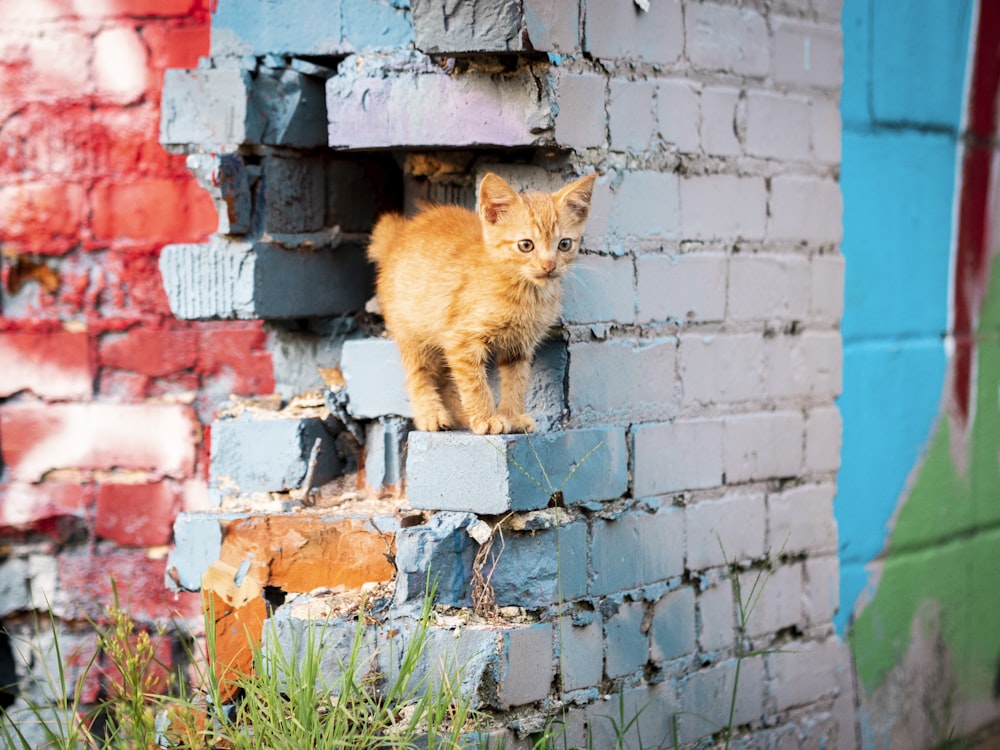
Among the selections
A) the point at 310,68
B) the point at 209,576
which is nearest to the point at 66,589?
the point at 209,576

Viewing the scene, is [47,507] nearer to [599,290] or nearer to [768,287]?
[599,290]

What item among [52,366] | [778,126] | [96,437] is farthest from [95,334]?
[778,126]

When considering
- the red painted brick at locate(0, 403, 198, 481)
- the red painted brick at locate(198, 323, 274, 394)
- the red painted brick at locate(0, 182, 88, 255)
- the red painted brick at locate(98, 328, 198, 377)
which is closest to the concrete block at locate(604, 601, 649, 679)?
the red painted brick at locate(198, 323, 274, 394)

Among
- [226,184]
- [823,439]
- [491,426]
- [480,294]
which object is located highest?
[226,184]

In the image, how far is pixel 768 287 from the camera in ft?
10.5

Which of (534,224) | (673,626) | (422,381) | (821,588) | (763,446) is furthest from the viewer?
(821,588)

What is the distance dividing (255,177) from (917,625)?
8.20 ft

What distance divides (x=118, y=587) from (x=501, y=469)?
1385mm

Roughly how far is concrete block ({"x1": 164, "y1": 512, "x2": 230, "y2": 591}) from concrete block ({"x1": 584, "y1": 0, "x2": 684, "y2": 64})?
1356 millimetres

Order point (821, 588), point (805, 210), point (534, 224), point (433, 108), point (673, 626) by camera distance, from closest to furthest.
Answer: point (534, 224), point (433, 108), point (673, 626), point (805, 210), point (821, 588)

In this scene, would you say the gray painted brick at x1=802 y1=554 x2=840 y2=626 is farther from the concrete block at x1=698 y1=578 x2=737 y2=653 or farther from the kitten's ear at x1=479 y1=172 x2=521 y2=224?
the kitten's ear at x1=479 y1=172 x2=521 y2=224

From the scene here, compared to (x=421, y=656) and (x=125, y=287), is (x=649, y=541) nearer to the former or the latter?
(x=421, y=656)

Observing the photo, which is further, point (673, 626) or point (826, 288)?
point (826, 288)

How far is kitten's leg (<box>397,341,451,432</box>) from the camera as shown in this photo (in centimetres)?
270
